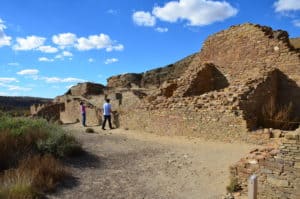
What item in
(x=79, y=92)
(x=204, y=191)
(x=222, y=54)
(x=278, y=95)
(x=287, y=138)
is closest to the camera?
(x=287, y=138)

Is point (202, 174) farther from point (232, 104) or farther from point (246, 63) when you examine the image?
point (246, 63)

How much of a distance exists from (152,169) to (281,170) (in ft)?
11.9

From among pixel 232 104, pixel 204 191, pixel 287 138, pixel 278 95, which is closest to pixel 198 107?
pixel 232 104

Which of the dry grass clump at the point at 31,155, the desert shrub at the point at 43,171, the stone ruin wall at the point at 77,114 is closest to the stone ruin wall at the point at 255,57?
the dry grass clump at the point at 31,155

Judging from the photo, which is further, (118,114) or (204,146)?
(118,114)

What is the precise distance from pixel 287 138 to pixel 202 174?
9.12 feet

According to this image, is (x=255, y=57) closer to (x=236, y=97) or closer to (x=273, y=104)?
(x=273, y=104)

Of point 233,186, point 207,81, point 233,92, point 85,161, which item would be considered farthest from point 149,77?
point 233,186

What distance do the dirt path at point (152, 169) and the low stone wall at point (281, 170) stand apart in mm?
960

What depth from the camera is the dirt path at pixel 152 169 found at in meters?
7.58

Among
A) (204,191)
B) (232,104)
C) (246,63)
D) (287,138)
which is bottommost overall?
(204,191)

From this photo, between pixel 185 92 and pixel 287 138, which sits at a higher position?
pixel 185 92

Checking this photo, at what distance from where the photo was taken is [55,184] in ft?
25.2

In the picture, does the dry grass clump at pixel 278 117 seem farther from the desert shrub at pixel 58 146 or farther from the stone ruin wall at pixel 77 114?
the stone ruin wall at pixel 77 114
